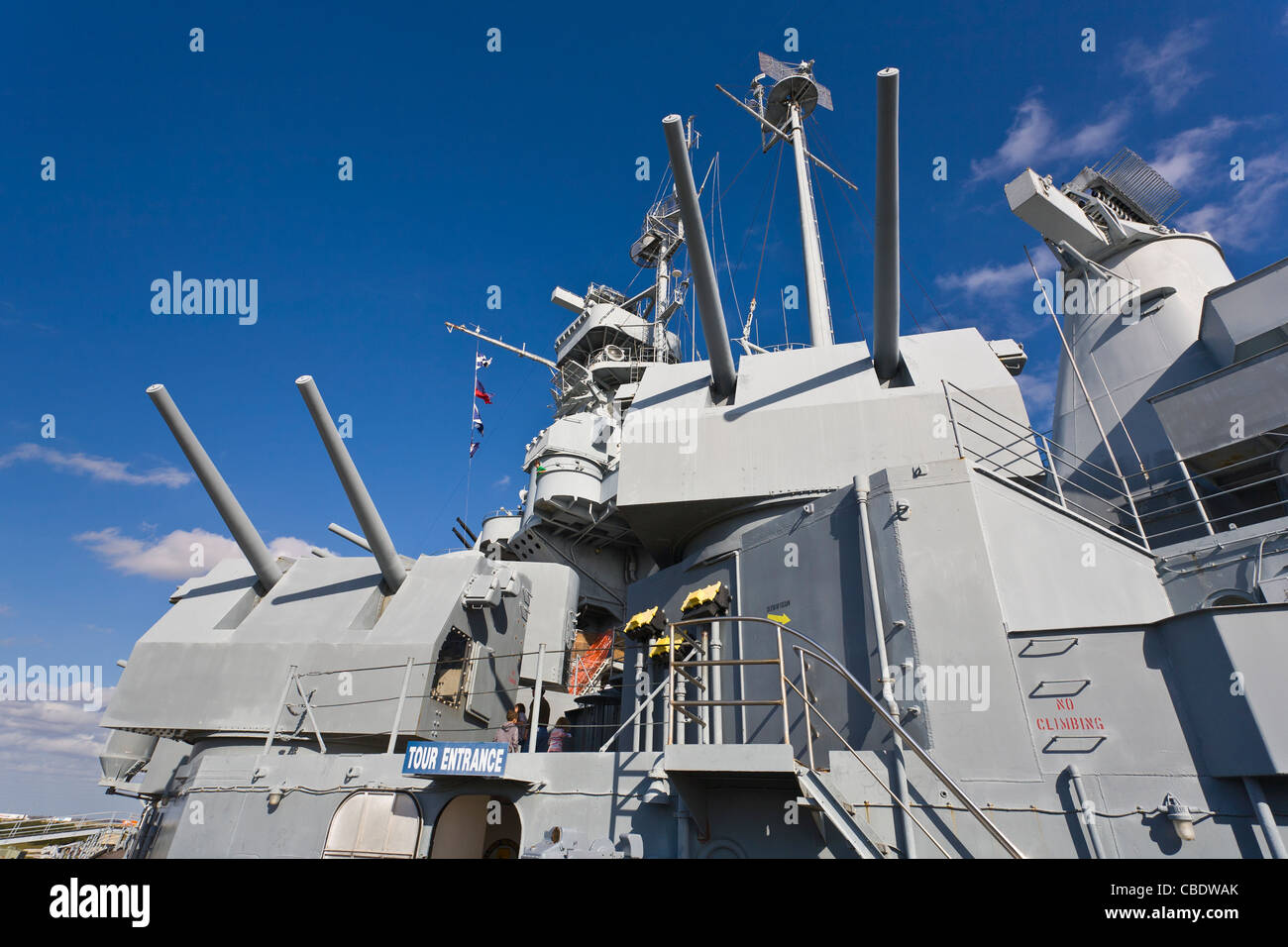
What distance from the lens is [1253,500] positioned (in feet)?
25.3

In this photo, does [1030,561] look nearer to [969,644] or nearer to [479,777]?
[969,644]

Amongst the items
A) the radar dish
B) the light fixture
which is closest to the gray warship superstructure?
the light fixture

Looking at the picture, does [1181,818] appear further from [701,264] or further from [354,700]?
[354,700]

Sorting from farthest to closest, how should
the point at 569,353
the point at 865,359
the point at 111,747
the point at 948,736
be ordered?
the point at 569,353 < the point at 111,747 < the point at 865,359 < the point at 948,736

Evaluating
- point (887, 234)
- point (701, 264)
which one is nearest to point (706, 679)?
point (701, 264)

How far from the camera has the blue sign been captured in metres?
4.92

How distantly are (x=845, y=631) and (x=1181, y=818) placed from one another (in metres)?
2.28

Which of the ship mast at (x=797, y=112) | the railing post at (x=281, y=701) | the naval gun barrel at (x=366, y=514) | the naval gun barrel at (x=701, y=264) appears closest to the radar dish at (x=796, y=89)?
the ship mast at (x=797, y=112)

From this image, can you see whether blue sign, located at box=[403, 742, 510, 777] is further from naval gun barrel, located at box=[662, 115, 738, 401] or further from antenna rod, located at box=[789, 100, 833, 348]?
antenna rod, located at box=[789, 100, 833, 348]

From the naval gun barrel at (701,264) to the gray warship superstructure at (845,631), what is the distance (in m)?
0.05

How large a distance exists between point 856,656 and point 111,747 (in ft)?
45.3

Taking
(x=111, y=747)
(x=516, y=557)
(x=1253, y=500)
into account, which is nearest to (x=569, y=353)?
(x=516, y=557)

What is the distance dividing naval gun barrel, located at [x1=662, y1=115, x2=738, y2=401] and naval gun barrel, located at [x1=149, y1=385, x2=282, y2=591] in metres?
6.62
